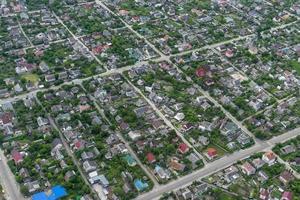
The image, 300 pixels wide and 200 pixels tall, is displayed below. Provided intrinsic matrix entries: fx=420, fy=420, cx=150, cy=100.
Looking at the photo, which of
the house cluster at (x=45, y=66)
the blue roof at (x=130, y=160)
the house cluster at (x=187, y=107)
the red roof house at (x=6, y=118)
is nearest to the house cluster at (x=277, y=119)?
the house cluster at (x=187, y=107)

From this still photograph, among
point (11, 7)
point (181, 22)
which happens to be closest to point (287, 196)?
point (181, 22)

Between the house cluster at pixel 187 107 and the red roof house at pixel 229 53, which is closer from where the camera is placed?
the house cluster at pixel 187 107

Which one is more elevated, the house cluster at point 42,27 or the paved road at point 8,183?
the paved road at point 8,183

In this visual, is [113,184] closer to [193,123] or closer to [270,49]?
[193,123]

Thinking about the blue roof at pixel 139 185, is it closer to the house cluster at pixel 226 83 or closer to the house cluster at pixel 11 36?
the house cluster at pixel 226 83

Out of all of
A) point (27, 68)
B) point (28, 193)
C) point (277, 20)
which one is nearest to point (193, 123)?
point (28, 193)

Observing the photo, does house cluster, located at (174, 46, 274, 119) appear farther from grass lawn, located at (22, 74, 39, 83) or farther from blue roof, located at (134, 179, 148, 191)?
grass lawn, located at (22, 74, 39, 83)

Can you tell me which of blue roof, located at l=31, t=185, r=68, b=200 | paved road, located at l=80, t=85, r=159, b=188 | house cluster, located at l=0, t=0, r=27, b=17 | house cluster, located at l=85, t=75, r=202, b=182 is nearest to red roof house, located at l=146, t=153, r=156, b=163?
house cluster, located at l=85, t=75, r=202, b=182
